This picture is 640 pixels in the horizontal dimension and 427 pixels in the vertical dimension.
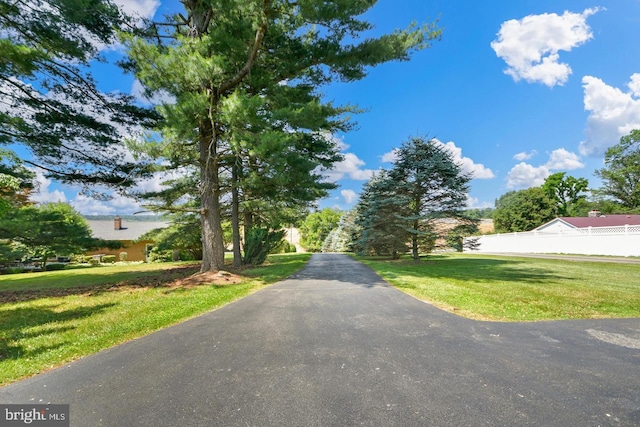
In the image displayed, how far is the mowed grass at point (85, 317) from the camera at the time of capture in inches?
151

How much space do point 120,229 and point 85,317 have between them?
118 ft

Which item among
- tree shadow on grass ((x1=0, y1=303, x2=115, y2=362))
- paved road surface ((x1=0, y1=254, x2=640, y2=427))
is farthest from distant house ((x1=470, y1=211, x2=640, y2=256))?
tree shadow on grass ((x1=0, y1=303, x2=115, y2=362))

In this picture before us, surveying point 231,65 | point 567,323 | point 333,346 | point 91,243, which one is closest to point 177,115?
point 231,65

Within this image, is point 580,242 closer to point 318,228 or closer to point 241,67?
point 241,67

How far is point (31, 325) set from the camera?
5348 millimetres

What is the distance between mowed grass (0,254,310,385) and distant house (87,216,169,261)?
23342 millimetres

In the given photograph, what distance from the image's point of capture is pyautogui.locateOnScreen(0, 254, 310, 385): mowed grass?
3840 millimetres

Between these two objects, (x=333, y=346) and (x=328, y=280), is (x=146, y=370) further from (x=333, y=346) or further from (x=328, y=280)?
(x=328, y=280)

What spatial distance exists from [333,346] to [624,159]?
52.9 m

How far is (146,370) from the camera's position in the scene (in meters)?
3.25

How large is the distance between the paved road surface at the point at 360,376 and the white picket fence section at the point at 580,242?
14476 mm

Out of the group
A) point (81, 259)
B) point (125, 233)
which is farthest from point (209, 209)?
point (125, 233)

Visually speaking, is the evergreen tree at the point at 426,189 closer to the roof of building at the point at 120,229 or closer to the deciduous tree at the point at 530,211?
the roof of building at the point at 120,229

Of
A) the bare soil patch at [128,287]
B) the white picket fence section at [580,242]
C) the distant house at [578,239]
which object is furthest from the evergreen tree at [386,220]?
the bare soil patch at [128,287]
